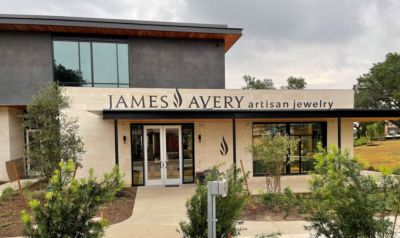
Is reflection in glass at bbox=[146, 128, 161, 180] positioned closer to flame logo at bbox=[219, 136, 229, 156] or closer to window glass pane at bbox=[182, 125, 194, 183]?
Result: window glass pane at bbox=[182, 125, 194, 183]

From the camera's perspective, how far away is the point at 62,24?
14523 mm

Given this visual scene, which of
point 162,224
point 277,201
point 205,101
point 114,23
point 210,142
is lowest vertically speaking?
point 162,224

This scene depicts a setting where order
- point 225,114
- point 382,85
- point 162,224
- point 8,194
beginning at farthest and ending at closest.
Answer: point 382,85
point 225,114
point 8,194
point 162,224

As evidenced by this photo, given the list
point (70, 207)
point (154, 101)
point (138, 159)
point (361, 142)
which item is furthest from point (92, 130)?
point (361, 142)

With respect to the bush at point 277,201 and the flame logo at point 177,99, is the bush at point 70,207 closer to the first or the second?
the bush at point 277,201

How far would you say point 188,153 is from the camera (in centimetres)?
1298

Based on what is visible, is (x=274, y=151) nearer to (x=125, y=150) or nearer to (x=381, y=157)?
(x=125, y=150)

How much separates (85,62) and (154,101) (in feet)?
18.8

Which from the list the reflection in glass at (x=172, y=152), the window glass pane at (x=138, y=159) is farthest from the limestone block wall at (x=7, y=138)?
the reflection in glass at (x=172, y=152)

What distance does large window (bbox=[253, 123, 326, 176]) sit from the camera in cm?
1355

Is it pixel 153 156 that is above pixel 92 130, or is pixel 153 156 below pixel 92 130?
below

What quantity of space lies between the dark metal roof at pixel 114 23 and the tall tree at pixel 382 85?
34.4 meters

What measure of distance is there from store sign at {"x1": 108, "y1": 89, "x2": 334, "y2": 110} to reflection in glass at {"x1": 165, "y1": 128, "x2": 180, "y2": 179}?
3.97ft

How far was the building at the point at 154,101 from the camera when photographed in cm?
1212
